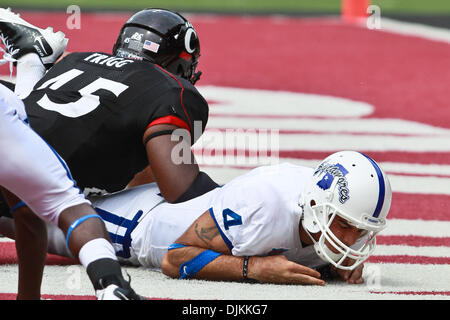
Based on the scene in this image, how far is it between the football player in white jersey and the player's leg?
93 cm

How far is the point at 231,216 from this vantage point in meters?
4.09

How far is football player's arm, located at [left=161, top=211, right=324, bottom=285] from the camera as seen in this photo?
4117 mm

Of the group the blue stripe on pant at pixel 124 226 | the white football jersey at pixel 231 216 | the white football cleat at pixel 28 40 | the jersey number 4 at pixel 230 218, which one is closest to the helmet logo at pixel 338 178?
the white football jersey at pixel 231 216

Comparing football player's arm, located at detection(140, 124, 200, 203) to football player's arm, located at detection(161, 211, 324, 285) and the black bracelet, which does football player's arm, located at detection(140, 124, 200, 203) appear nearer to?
football player's arm, located at detection(161, 211, 324, 285)

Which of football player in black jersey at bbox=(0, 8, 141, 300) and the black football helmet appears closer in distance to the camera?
football player in black jersey at bbox=(0, 8, 141, 300)

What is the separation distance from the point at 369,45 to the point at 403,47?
49 centimetres

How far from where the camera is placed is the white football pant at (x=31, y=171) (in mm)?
3129

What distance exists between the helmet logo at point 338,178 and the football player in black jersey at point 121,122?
0.62m

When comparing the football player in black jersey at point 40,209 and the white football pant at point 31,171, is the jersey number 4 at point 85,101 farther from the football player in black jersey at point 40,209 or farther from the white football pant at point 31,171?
the white football pant at point 31,171

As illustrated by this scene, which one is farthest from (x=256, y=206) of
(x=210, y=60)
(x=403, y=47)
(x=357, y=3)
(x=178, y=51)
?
(x=357, y=3)

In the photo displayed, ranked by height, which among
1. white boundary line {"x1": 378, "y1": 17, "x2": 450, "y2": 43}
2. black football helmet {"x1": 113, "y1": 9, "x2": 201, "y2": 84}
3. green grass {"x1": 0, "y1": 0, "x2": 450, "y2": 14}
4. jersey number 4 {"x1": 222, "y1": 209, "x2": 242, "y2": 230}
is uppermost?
black football helmet {"x1": 113, "y1": 9, "x2": 201, "y2": 84}

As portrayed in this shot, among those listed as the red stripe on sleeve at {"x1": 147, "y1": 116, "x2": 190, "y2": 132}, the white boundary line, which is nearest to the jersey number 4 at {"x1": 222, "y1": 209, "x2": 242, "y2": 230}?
the red stripe on sleeve at {"x1": 147, "y1": 116, "x2": 190, "y2": 132}
